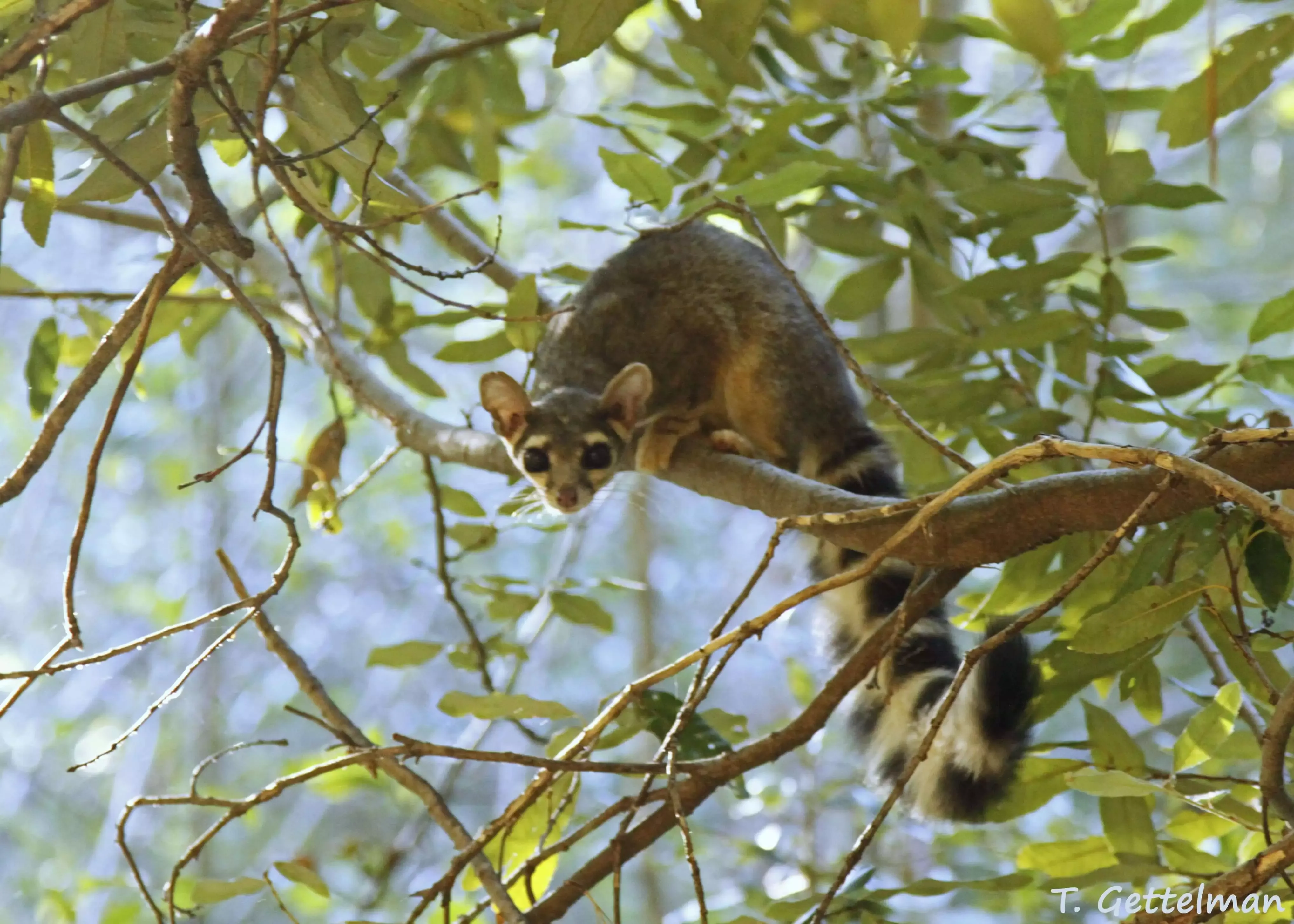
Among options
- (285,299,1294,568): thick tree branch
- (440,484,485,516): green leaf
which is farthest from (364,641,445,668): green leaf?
(285,299,1294,568): thick tree branch

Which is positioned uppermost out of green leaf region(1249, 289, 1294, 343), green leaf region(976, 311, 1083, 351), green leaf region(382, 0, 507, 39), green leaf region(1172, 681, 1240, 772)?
green leaf region(382, 0, 507, 39)

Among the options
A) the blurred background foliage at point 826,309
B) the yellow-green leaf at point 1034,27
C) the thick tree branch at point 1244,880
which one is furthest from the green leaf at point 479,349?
the yellow-green leaf at point 1034,27

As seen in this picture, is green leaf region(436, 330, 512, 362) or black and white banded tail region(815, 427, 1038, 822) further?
green leaf region(436, 330, 512, 362)

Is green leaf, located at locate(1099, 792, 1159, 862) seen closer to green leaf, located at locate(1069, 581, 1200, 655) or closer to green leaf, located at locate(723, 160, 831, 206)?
green leaf, located at locate(1069, 581, 1200, 655)

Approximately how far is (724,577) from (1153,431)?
4.49 meters

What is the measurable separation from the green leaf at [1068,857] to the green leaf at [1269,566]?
30.8 inches

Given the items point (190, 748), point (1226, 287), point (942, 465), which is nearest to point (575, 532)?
point (942, 465)

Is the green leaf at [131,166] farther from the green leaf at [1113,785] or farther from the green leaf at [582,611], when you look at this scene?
the green leaf at [1113,785]

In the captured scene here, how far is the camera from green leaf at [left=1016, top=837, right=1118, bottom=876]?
2.46 m

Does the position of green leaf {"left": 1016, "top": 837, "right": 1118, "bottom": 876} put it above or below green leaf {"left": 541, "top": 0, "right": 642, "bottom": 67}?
below

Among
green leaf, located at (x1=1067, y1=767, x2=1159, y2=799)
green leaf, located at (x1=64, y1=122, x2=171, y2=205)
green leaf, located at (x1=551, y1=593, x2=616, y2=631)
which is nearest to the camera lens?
green leaf, located at (x1=1067, y1=767, x2=1159, y2=799)

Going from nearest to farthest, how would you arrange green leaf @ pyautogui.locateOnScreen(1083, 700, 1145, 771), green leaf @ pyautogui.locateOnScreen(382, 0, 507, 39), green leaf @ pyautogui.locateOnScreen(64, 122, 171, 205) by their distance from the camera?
green leaf @ pyautogui.locateOnScreen(382, 0, 507, 39)
green leaf @ pyautogui.locateOnScreen(64, 122, 171, 205)
green leaf @ pyautogui.locateOnScreen(1083, 700, 1145, 771)

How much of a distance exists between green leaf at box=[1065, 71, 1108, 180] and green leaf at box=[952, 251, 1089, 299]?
23cm

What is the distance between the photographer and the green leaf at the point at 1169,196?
275 centimetres
